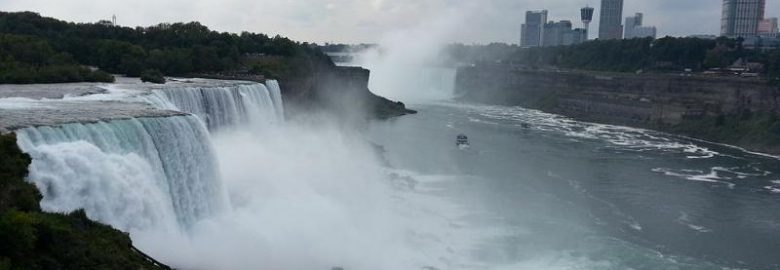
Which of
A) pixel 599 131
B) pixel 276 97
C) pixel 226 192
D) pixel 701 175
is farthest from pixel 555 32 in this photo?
pixel 226 192

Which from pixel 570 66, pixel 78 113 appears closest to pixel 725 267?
pixel 78 113

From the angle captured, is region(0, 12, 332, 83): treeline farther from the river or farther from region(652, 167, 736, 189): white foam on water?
region(652, 167, 736, 189): white foam on water

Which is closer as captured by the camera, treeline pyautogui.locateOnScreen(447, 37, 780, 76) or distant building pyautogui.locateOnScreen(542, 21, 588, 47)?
treeline pyautogui.locateOnScreen(447, 37, 780, 76)

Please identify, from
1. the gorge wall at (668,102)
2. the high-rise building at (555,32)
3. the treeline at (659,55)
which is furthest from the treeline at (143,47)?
the high-rise building at (555,32)

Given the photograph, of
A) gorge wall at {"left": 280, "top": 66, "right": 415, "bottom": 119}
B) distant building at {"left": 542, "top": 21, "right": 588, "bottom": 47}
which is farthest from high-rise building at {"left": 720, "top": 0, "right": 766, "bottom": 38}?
gorge wall at {"left": 280, "top": 66, "right": 415, "bottom": 119}

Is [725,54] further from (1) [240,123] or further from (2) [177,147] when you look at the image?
(2) [177,147]

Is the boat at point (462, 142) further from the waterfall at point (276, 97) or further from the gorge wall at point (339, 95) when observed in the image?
the waterfall at point (276, 97)
